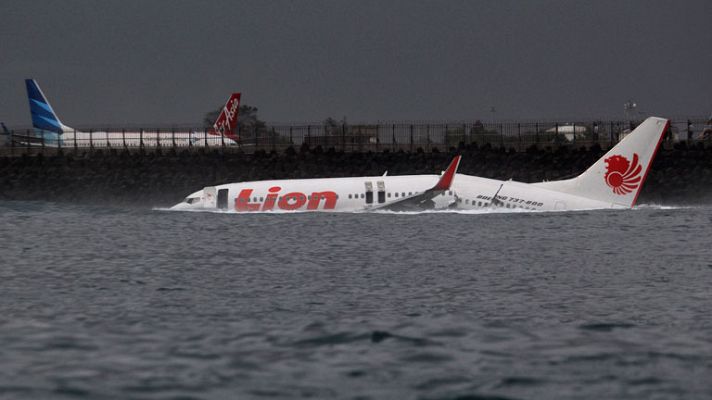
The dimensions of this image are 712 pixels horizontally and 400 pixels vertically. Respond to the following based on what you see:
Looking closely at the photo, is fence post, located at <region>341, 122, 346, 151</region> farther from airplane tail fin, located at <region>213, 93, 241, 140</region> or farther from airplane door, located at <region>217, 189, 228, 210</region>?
airplane door, located at <region>217, 189, 228, 210</region>

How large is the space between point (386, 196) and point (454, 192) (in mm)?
4384

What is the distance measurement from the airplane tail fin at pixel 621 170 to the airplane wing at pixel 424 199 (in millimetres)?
7954

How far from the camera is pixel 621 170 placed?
6762cm

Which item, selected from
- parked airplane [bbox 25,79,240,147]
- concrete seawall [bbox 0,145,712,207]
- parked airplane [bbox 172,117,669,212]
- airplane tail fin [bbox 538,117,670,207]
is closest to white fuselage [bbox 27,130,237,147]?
parked airplane [bbox 25,79,240,147]

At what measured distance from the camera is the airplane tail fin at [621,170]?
6769 cm

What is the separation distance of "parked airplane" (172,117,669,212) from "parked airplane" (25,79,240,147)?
159ft

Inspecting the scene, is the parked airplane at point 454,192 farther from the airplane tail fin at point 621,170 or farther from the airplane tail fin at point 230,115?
the airplane tail fin at point 230,115

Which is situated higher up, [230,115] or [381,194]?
[230,115]

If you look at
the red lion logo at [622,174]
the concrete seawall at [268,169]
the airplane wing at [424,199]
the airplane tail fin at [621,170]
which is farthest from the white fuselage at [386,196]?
the concrete seawall at [268,169]

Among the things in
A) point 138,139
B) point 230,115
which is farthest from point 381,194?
point 230,115

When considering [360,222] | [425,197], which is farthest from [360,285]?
[425,197]

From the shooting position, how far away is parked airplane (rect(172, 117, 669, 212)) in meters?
65.9

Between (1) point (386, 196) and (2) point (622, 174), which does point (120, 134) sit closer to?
(1) point (386, 196)

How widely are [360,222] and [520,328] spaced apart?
3702cm
